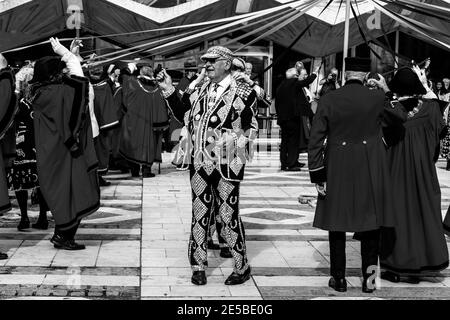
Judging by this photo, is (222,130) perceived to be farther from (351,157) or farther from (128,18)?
(128,18)

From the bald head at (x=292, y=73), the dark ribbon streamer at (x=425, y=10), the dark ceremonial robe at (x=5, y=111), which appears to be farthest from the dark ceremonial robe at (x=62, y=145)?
the bald head at (x=292, y=73)

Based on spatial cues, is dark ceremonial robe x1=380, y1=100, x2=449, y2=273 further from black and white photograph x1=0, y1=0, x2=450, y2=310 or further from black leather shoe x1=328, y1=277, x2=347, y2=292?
black leather shoe x1=328, y1=277, x2=347, y2=292

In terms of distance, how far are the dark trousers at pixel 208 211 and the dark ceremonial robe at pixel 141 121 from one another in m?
7.16

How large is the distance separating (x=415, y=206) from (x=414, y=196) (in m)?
0.08

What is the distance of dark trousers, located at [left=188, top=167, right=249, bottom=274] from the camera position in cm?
671

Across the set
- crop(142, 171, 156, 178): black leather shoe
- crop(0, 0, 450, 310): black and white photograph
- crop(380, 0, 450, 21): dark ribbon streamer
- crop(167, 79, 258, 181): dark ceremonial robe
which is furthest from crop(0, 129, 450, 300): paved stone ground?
crop(380, 0, 450, 21): dark ribbon streamer

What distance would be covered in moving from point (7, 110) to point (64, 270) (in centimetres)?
161

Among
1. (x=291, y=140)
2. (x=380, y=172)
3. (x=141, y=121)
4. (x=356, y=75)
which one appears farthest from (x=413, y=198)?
(x=291, y=140)

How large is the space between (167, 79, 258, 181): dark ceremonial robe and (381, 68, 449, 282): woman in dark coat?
51.4 inches

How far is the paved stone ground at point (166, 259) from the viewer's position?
21.5ft

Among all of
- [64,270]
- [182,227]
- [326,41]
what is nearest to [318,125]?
[64,270]

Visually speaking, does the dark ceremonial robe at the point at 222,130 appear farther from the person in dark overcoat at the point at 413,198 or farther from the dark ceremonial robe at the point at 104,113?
the dark ceremonial robe at the point at 104,113

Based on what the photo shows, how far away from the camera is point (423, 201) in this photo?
7.01 meters

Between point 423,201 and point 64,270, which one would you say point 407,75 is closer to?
point 423,201
